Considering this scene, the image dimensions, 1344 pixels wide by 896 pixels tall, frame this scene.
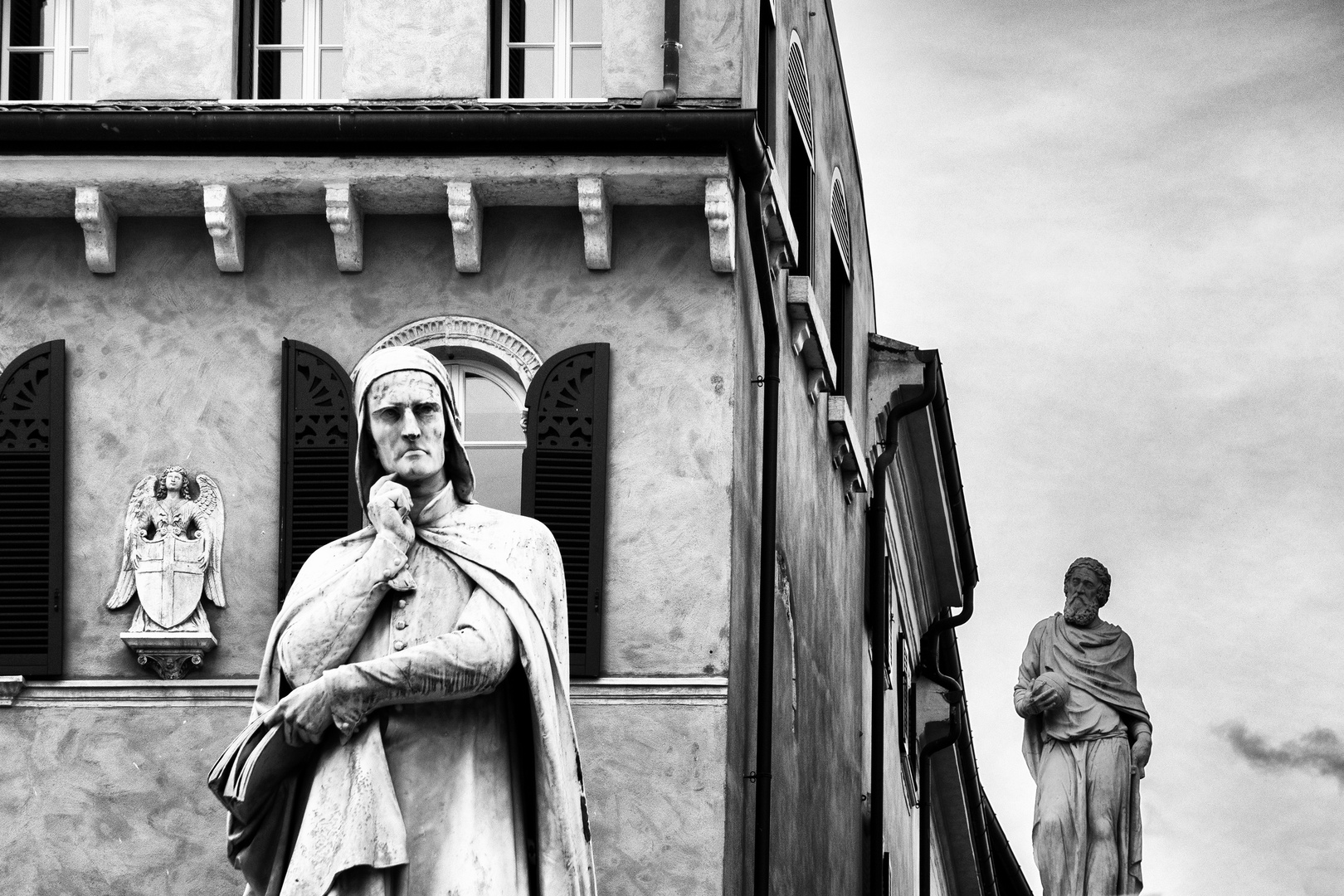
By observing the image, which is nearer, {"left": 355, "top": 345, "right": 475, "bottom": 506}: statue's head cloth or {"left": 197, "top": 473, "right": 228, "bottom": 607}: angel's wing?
{"left": 355, "top": 345, "right": 475, "bottom": 506}: statue's head cloth

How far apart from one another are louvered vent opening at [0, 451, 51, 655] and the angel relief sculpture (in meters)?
0.55

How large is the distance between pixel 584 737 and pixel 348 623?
462 inches

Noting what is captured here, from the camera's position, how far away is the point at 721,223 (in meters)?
24.7

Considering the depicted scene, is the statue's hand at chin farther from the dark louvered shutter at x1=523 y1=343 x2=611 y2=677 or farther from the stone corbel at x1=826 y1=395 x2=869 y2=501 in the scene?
the stone corbel at x1=826 y1=395 x2=869 y2=501

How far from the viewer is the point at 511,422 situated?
25203mm

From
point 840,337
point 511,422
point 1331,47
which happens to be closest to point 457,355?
point 511,422

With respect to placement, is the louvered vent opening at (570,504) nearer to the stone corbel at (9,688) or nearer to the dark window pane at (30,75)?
the stone corbel at (9,688)

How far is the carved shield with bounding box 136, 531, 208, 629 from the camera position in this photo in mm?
24844

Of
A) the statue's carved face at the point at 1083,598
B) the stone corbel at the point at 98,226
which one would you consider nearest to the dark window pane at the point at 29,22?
the stone corbel at the point at 98,226

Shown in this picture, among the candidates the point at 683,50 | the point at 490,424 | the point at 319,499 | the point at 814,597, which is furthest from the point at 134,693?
the point at 814,597

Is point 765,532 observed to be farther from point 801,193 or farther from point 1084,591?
point 801,193

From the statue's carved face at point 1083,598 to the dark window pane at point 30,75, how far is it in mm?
8317

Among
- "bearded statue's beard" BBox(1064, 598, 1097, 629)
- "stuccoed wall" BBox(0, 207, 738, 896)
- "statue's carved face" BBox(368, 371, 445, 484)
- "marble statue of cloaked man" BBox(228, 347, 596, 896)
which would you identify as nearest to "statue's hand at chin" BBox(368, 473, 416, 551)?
"marble statue of cloaked man" BBox(228, 347, 596, 896)

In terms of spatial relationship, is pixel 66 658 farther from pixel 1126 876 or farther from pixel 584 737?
pixel 1126 876
